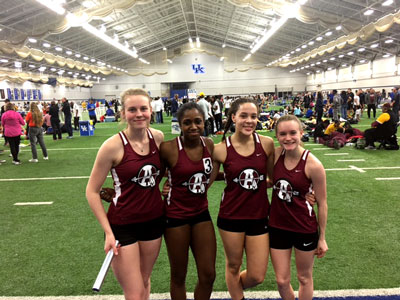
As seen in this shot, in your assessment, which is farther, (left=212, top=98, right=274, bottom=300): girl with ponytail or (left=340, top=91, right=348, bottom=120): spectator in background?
(left=340, top=91, right=348, bottom=120): spectator in background

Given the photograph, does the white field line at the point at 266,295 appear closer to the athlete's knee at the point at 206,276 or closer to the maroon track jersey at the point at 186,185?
the athlete's knee at the point at 206,276

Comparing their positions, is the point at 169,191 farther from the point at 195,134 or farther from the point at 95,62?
the point at 95,62

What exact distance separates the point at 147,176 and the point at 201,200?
521mm

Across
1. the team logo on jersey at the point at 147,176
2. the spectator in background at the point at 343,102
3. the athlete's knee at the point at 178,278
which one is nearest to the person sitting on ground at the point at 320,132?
the spectator in background at the point at 343,102

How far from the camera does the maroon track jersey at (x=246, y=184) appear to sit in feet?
8.54

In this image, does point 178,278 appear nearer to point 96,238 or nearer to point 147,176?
point 147,176

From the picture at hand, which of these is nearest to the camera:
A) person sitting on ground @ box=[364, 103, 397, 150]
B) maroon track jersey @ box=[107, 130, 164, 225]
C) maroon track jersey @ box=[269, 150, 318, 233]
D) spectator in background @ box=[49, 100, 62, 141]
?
maroon track jersey @ box=[107, 130, 164, 225]

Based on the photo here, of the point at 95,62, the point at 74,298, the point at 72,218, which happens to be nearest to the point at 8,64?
the point at 95,62

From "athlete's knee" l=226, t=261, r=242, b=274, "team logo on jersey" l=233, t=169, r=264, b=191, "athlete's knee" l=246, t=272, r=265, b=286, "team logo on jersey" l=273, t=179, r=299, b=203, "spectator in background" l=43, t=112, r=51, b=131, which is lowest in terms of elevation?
"athlete's knee" l=246, t=272, r=265, b=286

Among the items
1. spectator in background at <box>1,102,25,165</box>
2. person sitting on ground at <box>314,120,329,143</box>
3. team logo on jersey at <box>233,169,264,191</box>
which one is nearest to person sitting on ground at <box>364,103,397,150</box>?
person sitting on ground at <box>314,120,329,143</box>

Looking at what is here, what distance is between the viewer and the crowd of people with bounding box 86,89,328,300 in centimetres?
235

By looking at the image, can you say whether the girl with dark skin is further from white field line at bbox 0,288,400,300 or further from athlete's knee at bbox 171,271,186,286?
white field line at bbox 0,288,400,300

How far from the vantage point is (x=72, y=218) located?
5.61 m

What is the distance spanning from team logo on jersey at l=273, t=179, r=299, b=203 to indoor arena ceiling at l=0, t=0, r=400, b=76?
14.5 metres
